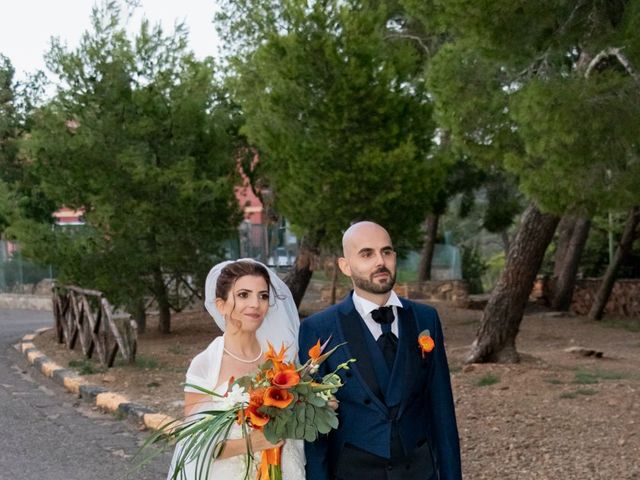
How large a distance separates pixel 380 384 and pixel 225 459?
2.67 ft

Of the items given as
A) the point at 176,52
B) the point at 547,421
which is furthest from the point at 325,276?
the point at 547,421

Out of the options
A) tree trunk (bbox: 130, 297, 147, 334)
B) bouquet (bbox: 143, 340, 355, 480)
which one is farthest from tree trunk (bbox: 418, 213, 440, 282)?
bouquet (bbox: 143, 340, 355, 480)

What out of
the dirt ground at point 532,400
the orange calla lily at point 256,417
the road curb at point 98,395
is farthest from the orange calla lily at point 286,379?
the road curb at point 98,395

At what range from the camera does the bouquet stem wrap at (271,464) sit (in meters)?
3.55

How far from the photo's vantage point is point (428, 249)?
2458 cm

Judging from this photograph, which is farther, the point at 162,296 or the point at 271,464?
the point at 162,296

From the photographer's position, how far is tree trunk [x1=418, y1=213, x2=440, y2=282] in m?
24.3

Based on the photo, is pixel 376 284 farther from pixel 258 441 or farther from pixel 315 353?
pixel 258 441

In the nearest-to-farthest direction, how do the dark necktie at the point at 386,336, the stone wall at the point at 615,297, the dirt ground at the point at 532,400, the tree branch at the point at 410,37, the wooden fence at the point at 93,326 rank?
the dark necktie at the point at 386,336, the dirt ground at the point at 532,400, the wooden fence at the point at 93,326, the tree branch at the point at 410,37, the stone wall at the point at 615,297

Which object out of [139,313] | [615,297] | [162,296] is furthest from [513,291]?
[615,297]

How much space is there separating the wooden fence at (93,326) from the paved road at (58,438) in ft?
2.89

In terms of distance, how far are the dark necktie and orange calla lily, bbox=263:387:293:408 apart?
401 millimetres

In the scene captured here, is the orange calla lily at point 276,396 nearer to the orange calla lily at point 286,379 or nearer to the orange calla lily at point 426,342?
the orange calla lily at point 286,379

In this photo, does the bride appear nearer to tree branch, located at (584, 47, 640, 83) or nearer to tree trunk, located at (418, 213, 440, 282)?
tree branch, located at (584, 47, 640, 83)
